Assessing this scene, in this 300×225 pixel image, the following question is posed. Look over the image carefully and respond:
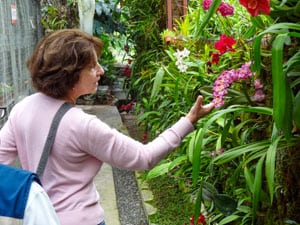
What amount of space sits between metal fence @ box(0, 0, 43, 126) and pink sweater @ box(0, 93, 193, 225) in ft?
3.55

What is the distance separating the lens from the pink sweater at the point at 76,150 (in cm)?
141

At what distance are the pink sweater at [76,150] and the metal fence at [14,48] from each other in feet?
3.55

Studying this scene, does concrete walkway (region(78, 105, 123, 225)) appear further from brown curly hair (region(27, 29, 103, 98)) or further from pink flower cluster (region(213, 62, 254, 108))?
brown curly hair (region(27, 29, 103, 98))

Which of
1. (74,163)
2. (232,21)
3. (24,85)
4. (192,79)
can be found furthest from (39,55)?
(24,85)

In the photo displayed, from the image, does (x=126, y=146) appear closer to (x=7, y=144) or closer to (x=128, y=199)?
(x=7, y=144)

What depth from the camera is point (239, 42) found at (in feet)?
7.13

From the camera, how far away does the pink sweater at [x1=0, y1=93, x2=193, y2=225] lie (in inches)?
55.6

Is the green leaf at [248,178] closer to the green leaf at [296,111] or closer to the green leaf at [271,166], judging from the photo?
the green leaf at [271,166]

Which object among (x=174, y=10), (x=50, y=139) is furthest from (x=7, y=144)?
(x=174, y=10)

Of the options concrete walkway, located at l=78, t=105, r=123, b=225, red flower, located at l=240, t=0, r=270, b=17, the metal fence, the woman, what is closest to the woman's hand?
the woman

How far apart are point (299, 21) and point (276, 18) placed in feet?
0.25

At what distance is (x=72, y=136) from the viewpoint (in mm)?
1413

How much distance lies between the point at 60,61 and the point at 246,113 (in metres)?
0.72

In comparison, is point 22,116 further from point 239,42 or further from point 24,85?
point 24,85
